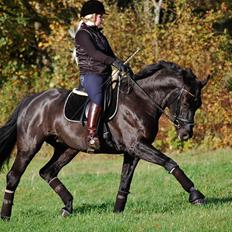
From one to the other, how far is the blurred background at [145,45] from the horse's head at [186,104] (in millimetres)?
12398

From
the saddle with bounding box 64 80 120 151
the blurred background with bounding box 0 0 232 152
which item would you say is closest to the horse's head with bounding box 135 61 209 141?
the saddle with bounding box 64 80 120 151

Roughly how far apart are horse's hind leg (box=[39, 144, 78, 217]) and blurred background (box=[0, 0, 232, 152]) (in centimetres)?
1162

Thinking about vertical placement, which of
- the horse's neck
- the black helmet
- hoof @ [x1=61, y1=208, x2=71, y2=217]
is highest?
the black helmet

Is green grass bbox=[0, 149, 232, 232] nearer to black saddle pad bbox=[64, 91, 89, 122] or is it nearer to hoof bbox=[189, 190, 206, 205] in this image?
hoof bbox=[189, 190, 206, 205]

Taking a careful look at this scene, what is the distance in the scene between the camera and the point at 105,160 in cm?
2166

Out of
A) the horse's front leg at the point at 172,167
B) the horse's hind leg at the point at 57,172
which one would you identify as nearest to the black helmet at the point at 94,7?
the horse's front leg at the point at 172,167

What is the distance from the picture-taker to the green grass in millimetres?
8438

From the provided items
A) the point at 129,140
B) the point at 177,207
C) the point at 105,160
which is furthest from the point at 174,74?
the point at 105,160

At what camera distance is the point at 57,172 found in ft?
34.7

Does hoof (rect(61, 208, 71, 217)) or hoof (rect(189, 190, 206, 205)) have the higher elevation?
hoof (rect(189, 190, 206, 205))

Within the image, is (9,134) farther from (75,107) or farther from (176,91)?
(176,91)

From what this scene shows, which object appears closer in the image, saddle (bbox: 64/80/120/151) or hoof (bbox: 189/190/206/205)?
hoof (bbox: 189/190/206/205)

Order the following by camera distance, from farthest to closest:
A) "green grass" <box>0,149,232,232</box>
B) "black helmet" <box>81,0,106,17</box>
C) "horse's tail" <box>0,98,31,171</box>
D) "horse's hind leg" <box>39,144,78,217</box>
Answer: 1. "horse's tail" <box>0,98,31,171</box>
2. "horse's hind leg" <box>39,144,78,217</box>
3. "black helmet" <box>81,0,106,17</box>
4. "green grass" <box>0,149,232,232</box>

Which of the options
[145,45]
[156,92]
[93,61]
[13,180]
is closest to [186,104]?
[156,92]
